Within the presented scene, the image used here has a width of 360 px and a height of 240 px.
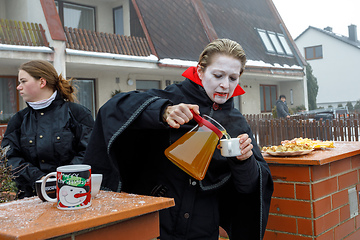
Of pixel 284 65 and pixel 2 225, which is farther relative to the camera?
pixel 284 65

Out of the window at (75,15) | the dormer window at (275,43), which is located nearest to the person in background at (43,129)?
the window at (75,15)

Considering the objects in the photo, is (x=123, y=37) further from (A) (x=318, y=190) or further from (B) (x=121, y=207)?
(B) (x=121, y=207)

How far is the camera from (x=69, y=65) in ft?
43.2

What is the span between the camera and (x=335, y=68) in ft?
119

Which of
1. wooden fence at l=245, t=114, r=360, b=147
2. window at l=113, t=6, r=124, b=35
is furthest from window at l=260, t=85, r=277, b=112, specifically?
window at l=113, t=6, r=124, b=35

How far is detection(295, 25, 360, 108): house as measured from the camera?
115 ft

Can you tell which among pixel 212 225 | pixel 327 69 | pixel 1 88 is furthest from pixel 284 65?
pixel 212 225

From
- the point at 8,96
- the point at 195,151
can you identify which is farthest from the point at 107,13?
the point at 195,151

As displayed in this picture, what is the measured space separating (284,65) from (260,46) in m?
1.84

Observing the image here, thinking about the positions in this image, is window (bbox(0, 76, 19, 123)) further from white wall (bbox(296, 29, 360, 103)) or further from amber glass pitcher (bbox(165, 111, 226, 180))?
white wall (bbox(296, 29, 360, 103))

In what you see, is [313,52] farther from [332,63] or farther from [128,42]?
[128,42]

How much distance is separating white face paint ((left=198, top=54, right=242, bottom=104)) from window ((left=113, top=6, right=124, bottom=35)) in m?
14.5

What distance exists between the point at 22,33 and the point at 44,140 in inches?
386

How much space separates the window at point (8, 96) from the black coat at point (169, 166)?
466 inches
